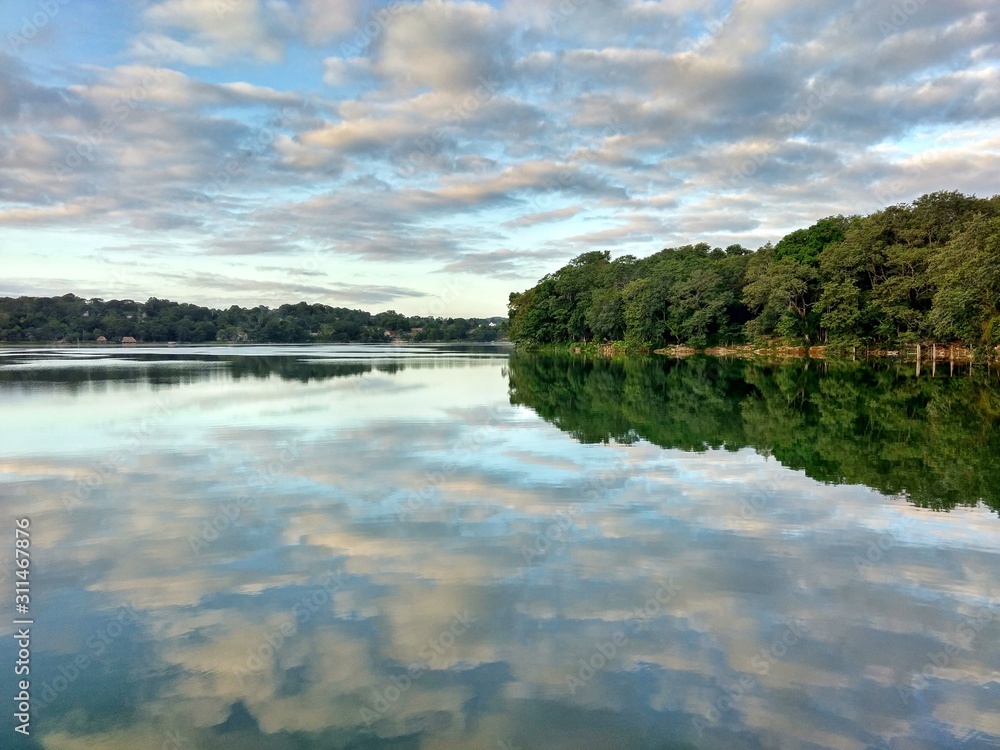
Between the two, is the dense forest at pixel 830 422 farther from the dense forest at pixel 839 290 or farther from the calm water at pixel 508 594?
the dense forest at pixel 839 290

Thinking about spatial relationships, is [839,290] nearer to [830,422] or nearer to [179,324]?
[830,422]

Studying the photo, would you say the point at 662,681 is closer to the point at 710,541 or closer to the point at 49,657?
→ the point at 710,541

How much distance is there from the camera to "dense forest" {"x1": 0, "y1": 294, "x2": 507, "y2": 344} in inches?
5719

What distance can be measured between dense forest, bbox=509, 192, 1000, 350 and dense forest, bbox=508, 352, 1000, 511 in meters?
17.0

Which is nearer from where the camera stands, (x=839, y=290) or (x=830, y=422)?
(x=830, y=422)

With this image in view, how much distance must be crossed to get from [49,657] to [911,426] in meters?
19.4

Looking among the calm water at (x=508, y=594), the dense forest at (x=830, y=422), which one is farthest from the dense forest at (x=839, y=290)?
the calm water at (x=508, y=594)

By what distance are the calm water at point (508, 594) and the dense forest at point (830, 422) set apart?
17 centimetres

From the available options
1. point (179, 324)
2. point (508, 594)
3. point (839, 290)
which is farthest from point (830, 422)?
point (179, 324)

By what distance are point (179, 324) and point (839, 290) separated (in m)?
156

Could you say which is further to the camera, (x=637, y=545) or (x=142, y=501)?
(x=142, y=501)

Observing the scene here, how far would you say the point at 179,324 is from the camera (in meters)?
168

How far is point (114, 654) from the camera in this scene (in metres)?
5.36

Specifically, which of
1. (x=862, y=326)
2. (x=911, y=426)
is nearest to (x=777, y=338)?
(x=862, y=326)
